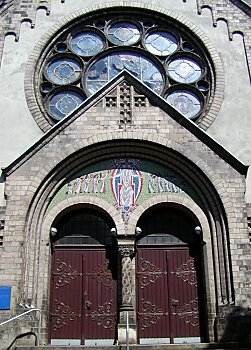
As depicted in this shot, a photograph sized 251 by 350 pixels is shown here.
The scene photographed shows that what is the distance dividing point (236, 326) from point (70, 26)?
472 inches

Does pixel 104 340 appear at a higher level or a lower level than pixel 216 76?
lower

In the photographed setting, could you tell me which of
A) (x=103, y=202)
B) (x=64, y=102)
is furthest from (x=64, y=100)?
(x=103, y=202)

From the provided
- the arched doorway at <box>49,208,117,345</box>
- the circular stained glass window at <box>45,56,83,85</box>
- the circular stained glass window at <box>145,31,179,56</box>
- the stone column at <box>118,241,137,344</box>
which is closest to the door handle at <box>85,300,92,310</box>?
the arched doorway at <box>49,208,117,345</box>

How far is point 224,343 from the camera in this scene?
12.2m

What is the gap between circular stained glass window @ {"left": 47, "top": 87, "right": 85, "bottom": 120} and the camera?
56.7 feet

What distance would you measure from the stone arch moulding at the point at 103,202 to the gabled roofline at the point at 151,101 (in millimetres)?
653

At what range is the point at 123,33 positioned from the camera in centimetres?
1908

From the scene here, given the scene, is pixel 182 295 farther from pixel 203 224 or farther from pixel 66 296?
pixel 66 296

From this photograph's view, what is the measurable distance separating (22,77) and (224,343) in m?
10.6

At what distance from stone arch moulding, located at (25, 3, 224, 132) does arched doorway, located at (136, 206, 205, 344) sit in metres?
3.45

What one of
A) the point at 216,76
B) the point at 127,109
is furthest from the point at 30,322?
the point at 216,76

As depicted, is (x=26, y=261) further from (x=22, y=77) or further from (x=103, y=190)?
(x=22, y=77)

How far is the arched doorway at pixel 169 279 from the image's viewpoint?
1398 cm

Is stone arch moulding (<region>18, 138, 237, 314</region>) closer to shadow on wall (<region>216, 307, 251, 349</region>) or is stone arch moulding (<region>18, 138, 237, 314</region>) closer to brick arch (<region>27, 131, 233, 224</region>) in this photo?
brick arch (<region>27, 131, 233, 224</region>)
